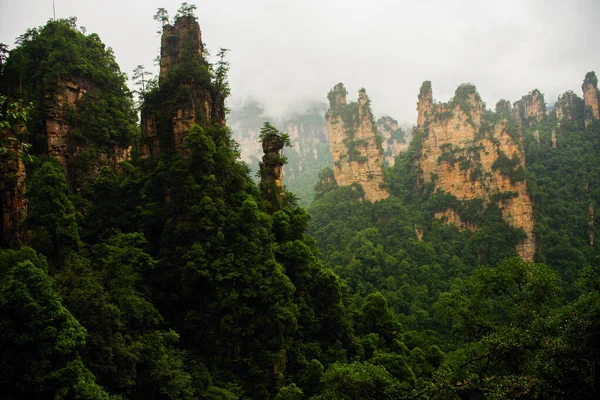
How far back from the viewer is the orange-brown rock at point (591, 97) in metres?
80.9

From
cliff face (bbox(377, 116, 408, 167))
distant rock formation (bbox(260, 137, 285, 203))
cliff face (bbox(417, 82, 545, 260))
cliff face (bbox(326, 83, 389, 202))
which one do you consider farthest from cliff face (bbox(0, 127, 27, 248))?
cliff face (bbox(377, 116, 408, 167))

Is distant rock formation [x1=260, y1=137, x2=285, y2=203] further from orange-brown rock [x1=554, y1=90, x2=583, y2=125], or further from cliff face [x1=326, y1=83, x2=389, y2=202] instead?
orange-brown rock [x1=554, y1=90, x2=583, y2=125]

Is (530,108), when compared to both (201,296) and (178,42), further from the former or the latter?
(201,296)

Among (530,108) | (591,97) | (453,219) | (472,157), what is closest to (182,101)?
(453,219)

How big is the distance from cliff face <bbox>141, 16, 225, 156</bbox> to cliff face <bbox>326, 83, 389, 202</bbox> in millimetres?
42962

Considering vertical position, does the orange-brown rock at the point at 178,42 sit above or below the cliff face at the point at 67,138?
above

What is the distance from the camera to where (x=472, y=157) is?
67.8 meters

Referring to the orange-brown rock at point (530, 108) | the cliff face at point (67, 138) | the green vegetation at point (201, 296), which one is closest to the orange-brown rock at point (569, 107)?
the orange-brown rock at point (530, 108)

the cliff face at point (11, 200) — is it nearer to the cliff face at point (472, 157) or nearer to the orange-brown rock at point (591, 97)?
the cliff face at point (472, 157)

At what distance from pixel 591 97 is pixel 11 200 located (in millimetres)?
93892

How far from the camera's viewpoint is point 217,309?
25.8 m

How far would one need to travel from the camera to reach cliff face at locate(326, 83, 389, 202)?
7469cm

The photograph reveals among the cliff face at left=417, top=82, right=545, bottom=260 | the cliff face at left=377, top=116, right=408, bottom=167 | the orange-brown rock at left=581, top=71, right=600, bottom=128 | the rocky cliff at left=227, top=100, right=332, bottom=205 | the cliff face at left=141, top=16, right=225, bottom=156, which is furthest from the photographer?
the rocky cliff at left=227, top=100, right=332, bottom=205

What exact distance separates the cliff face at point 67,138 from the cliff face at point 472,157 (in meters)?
53.1
